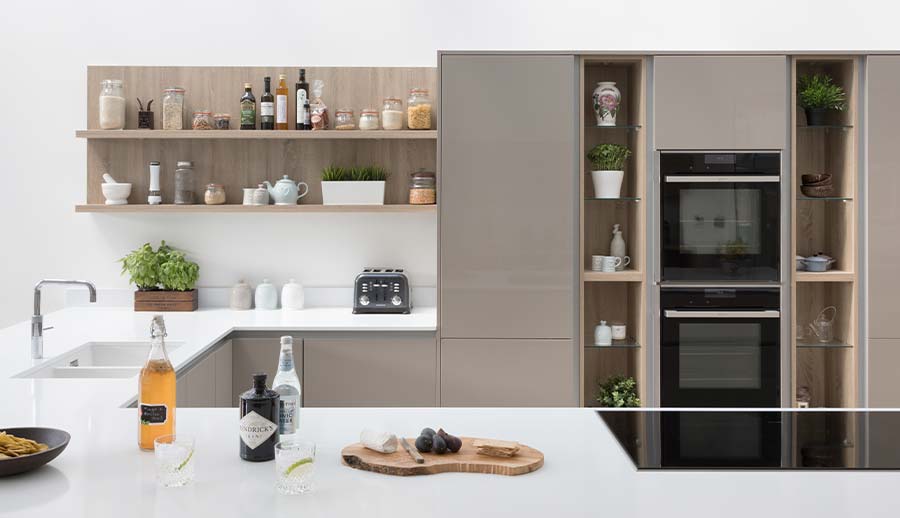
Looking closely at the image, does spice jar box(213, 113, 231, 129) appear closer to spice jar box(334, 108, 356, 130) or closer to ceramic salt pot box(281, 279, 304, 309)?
spice jar box(334, 108, 356, 130)

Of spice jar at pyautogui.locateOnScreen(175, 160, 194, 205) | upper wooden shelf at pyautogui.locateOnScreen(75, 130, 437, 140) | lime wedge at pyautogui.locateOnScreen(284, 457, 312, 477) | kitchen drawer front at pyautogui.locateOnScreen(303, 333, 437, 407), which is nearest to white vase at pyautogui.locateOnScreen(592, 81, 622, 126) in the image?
upper wooden shelf at pyautogui.locateOnScreen(75, 130, 437, 140)

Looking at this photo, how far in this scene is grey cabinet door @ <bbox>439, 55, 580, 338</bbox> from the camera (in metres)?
3.92

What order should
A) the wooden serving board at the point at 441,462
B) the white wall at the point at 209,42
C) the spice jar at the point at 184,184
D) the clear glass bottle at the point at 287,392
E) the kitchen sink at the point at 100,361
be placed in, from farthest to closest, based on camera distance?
the white wall at the point at 209,42
the spice jar at the point at 184,184
the kitchen sink at the point at 100,361
the clear glass bottle at the point at 287,392
the wooden serving board at the point at 441,462

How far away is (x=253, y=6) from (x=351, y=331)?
181 cm

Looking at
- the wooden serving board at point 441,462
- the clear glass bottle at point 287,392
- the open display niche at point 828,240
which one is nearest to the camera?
the wooden serving board at point 441,462

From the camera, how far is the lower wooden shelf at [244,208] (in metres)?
4.18

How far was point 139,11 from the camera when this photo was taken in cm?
443

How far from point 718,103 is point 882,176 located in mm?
805

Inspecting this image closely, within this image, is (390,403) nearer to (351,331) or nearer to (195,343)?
(351,331)

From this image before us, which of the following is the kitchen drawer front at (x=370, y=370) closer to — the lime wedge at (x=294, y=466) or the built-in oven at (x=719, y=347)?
the built-in oven at (x=719, y=347)

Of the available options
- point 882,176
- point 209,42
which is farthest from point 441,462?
point 209,42

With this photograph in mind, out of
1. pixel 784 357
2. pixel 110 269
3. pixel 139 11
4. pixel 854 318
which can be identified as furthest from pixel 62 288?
pixel 854 318

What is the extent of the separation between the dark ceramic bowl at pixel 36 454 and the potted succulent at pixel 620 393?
9.38 ft

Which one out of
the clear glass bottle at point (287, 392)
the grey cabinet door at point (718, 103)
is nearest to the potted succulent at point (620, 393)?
the grey cabinet door at point (718, 103)
